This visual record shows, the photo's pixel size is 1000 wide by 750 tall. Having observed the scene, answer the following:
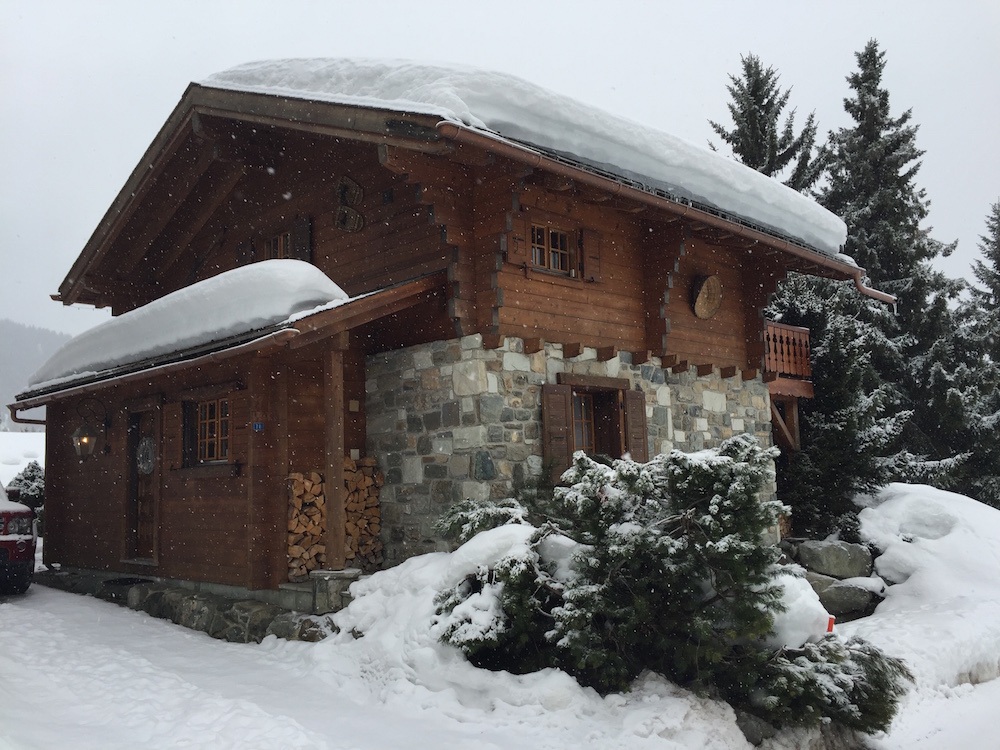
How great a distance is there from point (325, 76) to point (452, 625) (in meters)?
6.89

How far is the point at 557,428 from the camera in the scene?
31.2 ft

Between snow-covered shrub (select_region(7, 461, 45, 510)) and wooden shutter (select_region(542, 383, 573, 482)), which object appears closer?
wooden shutter (select_region(542, 383, 573, 482))

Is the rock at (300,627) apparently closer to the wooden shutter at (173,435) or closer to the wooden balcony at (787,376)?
the wooden shutter at (173,435)

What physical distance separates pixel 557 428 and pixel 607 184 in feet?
9.12

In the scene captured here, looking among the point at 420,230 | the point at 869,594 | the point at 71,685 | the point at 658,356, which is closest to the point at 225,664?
the point at 71,685

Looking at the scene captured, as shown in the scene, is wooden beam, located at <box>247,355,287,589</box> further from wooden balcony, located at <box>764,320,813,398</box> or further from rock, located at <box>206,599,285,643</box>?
wooden balcony, located at <box>764,320,813,398</box>

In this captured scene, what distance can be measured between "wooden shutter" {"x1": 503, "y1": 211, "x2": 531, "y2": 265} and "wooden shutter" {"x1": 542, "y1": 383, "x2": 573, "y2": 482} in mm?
1508

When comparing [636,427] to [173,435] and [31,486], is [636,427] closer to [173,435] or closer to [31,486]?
[173,435]

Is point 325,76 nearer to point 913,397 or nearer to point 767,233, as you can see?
point 767,233

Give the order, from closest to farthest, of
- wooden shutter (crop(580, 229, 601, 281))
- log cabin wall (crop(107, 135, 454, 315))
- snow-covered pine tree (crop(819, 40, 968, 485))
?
log cabin wall (crop(107, 135, 454, 315)) < wooden shutter (crop(580, 229, 601, 281)) < snow-covered pine tree (crop(819, 40, 968, 485))

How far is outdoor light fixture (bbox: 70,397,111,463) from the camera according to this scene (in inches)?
488

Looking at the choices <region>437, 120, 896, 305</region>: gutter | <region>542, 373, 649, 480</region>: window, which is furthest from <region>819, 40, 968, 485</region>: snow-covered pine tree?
<region>542, 373, 649, 480</region>: window

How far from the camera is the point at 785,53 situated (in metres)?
178

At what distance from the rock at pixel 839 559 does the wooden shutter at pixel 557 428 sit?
493 cm
